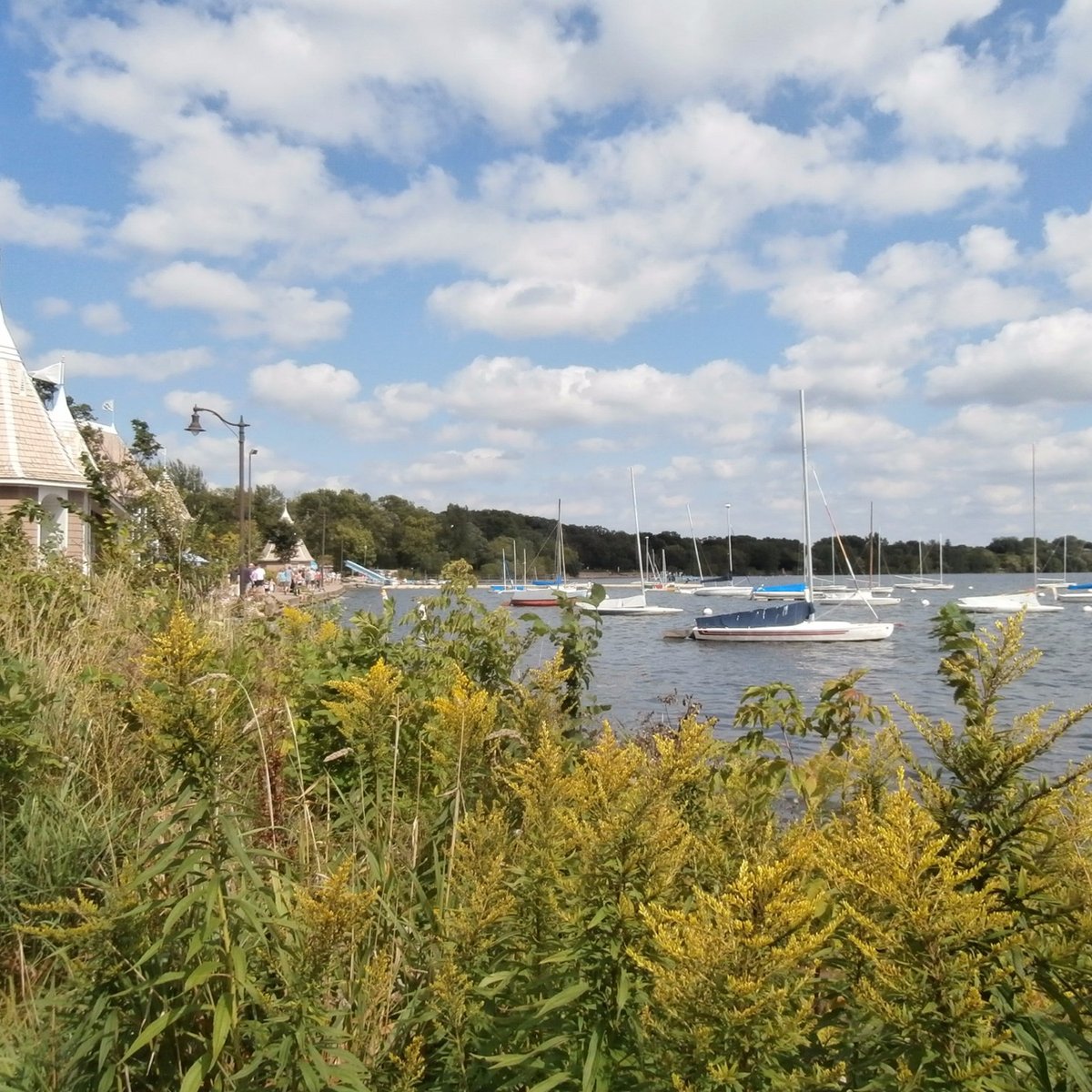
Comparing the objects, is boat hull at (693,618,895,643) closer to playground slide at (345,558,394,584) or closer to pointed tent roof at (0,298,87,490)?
playground slide at (345,558,394,584)

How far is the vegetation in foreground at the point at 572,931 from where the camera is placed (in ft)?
6.29

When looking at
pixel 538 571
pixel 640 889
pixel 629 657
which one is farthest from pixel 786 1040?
pixel 538 571

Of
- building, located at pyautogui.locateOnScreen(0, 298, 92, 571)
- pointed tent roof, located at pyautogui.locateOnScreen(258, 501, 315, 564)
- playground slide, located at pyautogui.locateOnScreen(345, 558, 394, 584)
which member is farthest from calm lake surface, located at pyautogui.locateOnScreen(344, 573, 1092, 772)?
pointed tent roof, located at pyautogui.locateOnScreen(258, 501, 315, 564)

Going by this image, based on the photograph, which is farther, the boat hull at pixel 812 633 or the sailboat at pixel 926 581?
the sailboat at pixel 926 581

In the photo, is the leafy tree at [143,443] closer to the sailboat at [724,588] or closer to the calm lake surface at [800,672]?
the calm lake surface at [800,672]

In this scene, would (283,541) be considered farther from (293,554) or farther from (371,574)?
(371,574)

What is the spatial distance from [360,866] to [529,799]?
0.96m

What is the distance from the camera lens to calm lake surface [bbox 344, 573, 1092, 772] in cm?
1714

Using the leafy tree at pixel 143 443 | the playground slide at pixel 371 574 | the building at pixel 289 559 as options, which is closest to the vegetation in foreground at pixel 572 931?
the leafy tree at pixel 143 443

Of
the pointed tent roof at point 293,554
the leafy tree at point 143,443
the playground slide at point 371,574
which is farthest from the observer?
the pointed tent roof at point 293,554

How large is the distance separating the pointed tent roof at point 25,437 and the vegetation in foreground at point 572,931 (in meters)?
20.4

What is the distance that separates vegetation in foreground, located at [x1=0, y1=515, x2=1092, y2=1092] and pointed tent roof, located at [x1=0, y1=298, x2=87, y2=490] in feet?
66.9

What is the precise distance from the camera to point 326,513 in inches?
5408

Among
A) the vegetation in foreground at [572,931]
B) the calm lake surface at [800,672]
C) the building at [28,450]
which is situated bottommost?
the calm lake surface at [800,672]
